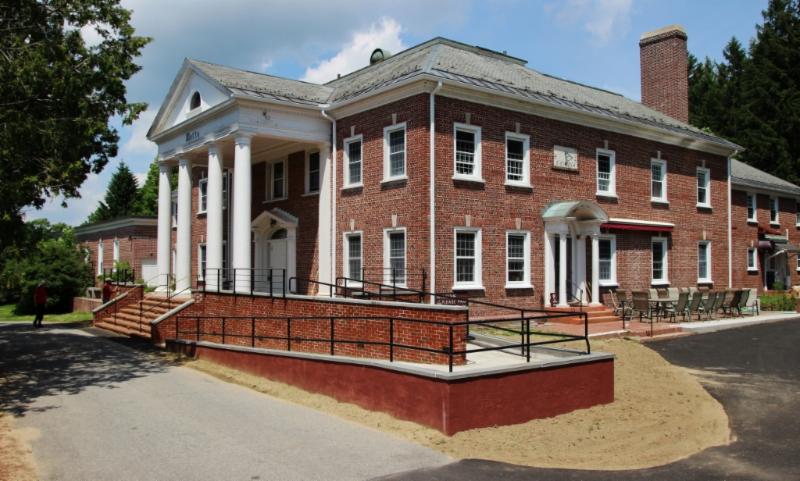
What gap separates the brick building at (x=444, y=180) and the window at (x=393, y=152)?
49 millimetres

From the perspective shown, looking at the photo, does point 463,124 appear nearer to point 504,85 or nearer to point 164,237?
point 504,85

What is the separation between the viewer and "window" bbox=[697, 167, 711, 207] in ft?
89.2

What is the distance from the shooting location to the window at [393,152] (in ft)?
63.1

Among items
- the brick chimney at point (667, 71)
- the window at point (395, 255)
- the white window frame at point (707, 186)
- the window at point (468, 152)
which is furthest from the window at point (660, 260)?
the window at point (395, 255)

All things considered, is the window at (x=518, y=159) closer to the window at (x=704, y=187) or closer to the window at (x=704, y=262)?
the window at (x=704, y=187)

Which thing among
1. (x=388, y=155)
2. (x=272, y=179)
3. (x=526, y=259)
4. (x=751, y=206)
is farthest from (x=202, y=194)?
(x=751, y=206)

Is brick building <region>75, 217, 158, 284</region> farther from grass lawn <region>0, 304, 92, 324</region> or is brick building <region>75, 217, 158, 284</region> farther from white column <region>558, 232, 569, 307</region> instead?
white column <region>558, 232, 569, 307</region>

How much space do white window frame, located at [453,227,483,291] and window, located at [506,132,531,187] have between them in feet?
7.65

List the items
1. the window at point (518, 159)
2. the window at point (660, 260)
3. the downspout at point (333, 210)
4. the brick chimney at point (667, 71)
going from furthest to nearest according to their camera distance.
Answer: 1. the brick chimney at point (667, 71)
2. the window at point (660, 260)
3. the downspout at point (333, 210)
4. the window at point (518, 159)

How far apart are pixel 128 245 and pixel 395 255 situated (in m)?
25.2

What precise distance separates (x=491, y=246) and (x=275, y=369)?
27.1 feet

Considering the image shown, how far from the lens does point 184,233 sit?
24.0 meters

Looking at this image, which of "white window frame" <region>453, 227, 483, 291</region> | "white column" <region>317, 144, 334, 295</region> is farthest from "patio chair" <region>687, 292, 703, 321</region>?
"white column" <region>317, 144, 334, 295</region>

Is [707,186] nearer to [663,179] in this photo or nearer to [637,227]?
[663,179]
